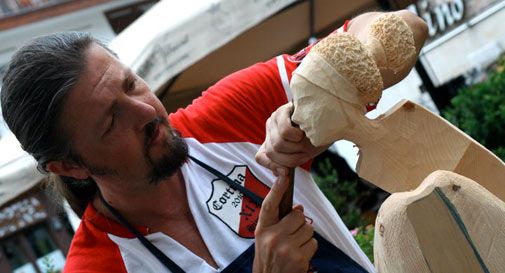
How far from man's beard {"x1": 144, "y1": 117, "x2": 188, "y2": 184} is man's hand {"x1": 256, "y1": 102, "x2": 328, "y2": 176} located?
43cm

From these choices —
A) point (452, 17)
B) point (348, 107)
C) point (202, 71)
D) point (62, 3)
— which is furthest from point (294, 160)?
point (62, 3)

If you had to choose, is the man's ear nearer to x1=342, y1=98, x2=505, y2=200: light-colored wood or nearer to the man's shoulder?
the man's shoulder

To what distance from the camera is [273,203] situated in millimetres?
1000

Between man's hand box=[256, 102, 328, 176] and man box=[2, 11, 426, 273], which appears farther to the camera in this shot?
man box=[2, 11, 426, 273]

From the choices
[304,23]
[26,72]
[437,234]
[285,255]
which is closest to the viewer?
[437,234]

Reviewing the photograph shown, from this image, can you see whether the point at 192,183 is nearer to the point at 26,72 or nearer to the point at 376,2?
the point at 26,72

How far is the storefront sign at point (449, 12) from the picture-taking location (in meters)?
6.33

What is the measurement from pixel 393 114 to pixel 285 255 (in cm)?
40

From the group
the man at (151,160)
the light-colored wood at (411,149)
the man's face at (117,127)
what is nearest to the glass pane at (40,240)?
the man at (151,160)

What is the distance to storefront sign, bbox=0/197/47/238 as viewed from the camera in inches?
305

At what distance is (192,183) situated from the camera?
141 cm

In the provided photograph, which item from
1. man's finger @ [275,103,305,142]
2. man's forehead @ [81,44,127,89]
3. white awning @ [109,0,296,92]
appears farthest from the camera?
white awning @ [109,0,296,92]

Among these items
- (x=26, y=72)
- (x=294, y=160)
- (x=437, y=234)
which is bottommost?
(x=437, y=234)

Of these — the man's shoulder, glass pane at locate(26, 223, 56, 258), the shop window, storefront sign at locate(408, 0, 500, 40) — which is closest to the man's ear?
the man's shoulder
